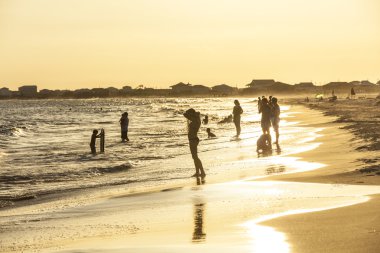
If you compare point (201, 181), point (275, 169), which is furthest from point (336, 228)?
point (275, 169)

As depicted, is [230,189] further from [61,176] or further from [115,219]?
[61,176]

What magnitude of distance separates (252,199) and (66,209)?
3170 mm

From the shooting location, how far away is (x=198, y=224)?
8883mm

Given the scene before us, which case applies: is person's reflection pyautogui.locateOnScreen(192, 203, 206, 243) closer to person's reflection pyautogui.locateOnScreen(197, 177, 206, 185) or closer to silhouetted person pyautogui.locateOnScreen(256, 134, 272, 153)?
person's reflection pyautogui.locateOnScreen(197, 177, 206, 185)

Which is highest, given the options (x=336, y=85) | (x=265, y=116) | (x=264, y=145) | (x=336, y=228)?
(x=336, y=85)

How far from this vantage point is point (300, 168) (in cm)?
1566

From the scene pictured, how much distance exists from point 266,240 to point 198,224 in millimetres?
1597

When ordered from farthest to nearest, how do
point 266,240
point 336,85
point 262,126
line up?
1. point 336,85
2. point 262,126
3. point 266,240

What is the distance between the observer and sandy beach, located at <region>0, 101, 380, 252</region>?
293 inches

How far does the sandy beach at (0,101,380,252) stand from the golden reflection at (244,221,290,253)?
0.04ft

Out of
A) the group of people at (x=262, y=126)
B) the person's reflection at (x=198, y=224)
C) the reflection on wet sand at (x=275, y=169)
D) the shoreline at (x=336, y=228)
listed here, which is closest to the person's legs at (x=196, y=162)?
the group of people at (x=262, y=126)

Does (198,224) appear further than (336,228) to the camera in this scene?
Yes

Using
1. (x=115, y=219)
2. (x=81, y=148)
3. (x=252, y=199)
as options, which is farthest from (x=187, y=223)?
(x=81, y=148)

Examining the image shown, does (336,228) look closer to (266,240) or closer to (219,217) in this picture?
(266,240)
